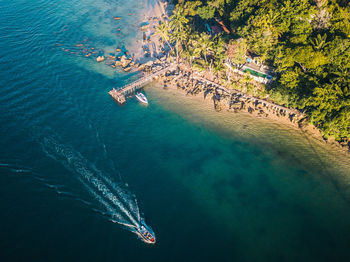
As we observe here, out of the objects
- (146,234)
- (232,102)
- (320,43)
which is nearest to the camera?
(146,234)

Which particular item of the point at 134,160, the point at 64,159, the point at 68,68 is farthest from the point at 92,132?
the point at 68,68

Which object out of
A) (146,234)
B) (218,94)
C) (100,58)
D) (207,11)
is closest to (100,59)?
(100,58)

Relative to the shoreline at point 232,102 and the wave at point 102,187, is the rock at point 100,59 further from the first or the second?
the wave at point 102,187

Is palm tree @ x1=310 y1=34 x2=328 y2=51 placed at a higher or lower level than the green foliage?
lower

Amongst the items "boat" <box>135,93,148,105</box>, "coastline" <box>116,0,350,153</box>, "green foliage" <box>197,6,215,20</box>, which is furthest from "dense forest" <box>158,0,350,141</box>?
"boat" <box>135,93,148,105</box>

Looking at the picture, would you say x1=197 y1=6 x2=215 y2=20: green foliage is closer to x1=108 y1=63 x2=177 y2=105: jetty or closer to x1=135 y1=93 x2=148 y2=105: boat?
x1=108 y1=63 x2=177 y2=105: jetty

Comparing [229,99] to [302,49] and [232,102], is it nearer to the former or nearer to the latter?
[232,102]

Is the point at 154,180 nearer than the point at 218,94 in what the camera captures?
Yes
